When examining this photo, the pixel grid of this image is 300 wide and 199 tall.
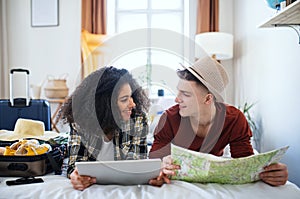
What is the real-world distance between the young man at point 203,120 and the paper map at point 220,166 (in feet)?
0.91

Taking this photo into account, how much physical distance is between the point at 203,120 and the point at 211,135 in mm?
74

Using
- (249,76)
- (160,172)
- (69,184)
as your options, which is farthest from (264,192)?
(249,76)

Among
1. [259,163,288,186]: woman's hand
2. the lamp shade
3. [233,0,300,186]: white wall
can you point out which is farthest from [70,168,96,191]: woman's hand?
the lamp shade

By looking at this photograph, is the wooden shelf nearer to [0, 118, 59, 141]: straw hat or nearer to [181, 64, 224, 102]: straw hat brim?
[181, 64, 224, 102]: straw hat brim

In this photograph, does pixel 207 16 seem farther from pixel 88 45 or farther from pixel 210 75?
pixel 210 75

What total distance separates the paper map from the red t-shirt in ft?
1.03

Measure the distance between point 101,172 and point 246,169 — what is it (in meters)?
0.44

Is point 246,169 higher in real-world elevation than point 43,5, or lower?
lower

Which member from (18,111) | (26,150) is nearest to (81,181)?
(26,150)

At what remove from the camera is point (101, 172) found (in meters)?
0.98

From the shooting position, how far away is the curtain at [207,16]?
354 cm

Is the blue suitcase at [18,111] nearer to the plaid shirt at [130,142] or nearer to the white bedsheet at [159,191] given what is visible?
the plaid shirt at [130,142]

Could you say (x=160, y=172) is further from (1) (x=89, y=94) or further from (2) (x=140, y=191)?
(1) (x=89, y=94)

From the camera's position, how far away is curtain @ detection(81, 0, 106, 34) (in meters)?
3.71
